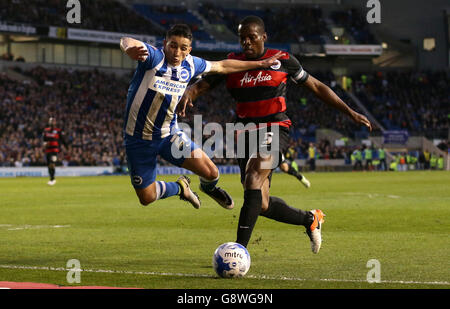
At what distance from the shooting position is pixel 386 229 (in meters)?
11.2

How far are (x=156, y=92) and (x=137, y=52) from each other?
2.02 feet

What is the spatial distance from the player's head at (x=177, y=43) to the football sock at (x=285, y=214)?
1.91 m

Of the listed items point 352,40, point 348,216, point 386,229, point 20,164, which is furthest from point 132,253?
point 352,40

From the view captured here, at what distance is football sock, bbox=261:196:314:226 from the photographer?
8.10 meters

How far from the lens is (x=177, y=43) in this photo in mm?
7570

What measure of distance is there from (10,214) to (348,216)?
22.0 ft

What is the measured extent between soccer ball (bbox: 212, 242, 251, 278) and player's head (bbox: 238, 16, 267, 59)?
2350 mm

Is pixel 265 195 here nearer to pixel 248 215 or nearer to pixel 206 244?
pixel 248 215

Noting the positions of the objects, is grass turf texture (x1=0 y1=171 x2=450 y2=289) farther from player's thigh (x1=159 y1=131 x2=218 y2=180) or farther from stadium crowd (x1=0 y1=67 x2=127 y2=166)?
stadium crowd (x1=0 y1=67 x2=127 y2=166)

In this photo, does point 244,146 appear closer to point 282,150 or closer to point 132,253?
point 282,150
